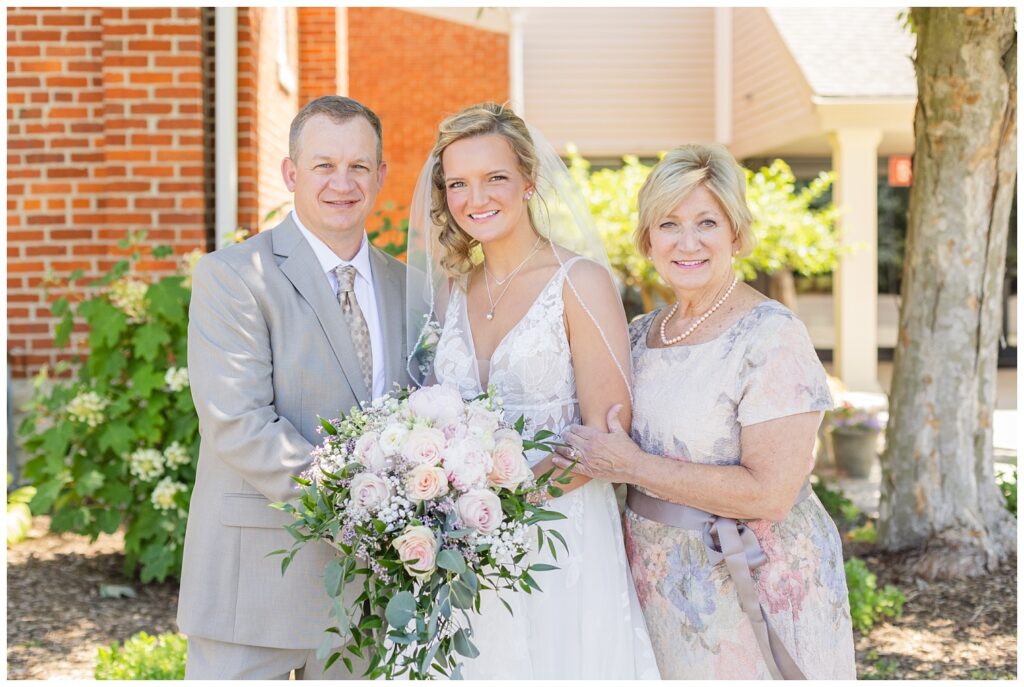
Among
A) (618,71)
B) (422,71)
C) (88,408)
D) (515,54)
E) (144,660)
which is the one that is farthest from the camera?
(618,71)

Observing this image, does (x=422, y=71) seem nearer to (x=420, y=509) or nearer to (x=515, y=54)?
(x=515, y=54)

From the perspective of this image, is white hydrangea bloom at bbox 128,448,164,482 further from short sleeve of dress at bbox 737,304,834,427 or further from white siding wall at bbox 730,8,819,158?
white siding wall at bbox 730,8,819,158

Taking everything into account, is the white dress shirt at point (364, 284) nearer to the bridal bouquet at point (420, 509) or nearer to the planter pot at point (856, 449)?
the bridal bouquet at point (420, 509)

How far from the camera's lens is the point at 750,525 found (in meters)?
2.92

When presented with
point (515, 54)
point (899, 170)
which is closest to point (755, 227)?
point (899, 170)

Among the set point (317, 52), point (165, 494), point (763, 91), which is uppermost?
point (763, 91)

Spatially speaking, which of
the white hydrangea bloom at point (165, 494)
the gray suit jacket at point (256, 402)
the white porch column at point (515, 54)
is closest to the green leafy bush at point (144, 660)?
the white hydrangea bloom at point (165, 494)

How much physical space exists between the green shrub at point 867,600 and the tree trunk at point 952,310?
1.92 feet

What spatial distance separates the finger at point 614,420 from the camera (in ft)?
Result: 9.65

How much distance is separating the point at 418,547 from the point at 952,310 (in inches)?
174

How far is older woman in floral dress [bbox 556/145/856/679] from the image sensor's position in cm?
279

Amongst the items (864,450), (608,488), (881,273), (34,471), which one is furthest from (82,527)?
(881,273)

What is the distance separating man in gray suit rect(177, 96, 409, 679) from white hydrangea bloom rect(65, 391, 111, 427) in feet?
9.14

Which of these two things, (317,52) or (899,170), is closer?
(317,52)
